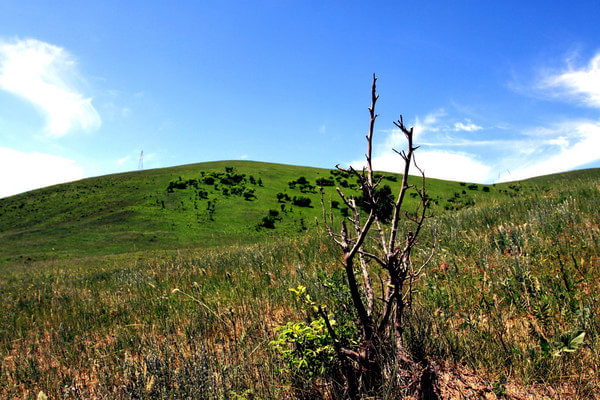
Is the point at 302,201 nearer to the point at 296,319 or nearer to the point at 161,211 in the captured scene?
the point at 161,211

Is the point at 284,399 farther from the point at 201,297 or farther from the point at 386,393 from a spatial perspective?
the point at 201,297

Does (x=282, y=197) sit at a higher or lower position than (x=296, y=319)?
higher

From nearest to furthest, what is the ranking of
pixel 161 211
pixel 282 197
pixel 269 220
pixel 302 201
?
pixel 269 220
pixel 161 211
pixel 302 201
pixel 282 197

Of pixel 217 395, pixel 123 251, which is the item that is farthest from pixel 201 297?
pixel 123 251

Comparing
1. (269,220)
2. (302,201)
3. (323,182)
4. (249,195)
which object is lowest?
(269,220)

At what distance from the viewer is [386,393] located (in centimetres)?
198

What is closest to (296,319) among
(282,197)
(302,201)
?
(302,201)

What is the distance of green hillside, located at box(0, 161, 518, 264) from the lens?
28297 mm

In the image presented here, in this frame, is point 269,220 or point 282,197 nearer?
point 269,220

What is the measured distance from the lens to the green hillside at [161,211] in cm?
Result: 2830

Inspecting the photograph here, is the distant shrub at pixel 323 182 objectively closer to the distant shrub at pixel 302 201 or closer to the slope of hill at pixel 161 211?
the slope of hill at pixel 161 211

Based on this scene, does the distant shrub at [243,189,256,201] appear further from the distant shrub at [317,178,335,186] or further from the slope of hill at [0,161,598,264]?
the distant shrub at [317,178,335,186]

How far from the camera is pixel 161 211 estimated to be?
36.6 m

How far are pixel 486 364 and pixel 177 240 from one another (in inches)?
1162
